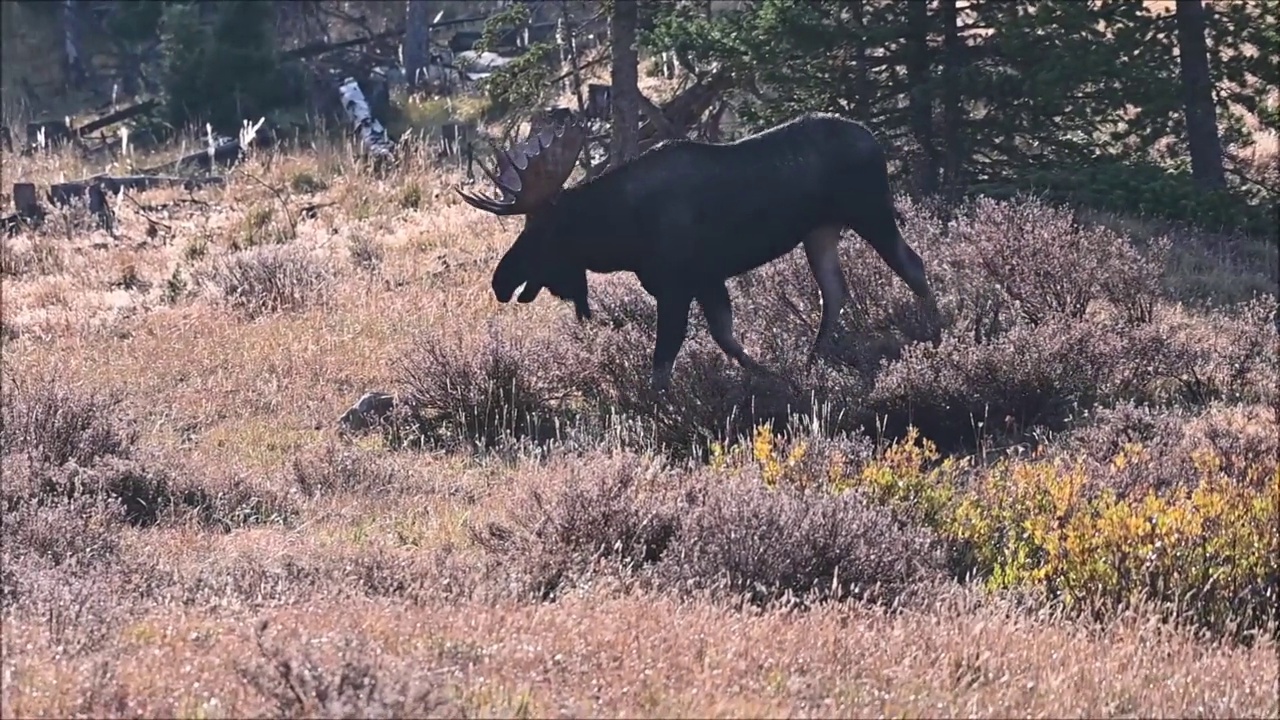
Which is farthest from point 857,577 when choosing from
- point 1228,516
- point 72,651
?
point 72,651

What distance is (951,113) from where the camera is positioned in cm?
1644

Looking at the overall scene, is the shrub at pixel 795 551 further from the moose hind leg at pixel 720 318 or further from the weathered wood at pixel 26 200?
the weathered wood at pixel 26 200

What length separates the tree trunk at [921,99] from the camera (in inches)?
644

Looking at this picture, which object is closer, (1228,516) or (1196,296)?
(1228,516)

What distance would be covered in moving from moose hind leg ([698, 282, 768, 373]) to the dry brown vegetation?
12cm

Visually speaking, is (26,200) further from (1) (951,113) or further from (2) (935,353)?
(2) (935,353)

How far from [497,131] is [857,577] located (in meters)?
18.8

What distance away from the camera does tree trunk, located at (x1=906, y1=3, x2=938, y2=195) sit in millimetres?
16359

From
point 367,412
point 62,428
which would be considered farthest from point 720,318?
point 62,428

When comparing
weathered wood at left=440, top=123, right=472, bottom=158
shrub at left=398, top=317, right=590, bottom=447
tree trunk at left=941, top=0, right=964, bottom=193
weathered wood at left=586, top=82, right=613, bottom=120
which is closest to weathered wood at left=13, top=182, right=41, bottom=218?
weathered wood at left=440, top=123, right=472, bottom=158

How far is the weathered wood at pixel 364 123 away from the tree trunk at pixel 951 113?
25.7ft

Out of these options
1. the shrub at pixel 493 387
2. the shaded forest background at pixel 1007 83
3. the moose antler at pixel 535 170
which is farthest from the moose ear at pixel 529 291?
the shaded forest background at pixel 1007 83

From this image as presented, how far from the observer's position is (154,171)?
23.9 meters

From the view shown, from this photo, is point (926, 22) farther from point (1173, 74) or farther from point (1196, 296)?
point (1196, 296)
